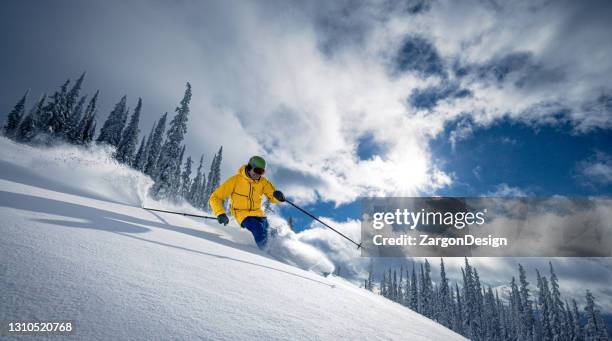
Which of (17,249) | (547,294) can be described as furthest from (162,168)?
(547,294)

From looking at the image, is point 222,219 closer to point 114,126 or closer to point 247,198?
point 247,198

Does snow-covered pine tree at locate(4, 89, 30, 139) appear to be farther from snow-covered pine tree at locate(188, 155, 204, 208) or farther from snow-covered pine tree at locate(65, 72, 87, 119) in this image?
snow-covered pine tree at locate(188, 155, 204, 208)

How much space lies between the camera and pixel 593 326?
205 ft

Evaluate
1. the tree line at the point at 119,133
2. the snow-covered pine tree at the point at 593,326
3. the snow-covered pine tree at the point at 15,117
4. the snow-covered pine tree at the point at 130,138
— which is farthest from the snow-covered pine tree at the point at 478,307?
the snow-covered pine tree at the point at 15,117

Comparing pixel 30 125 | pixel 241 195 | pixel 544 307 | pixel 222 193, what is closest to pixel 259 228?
pixel 241 195

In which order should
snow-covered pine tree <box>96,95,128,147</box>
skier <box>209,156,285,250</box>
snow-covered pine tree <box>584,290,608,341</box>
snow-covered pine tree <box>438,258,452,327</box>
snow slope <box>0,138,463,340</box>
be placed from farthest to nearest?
snow-covered pine tree <box>438,258,452,327</box> < snow-covered pine tree <box>584,290,608,341</box> < snow-covered pine tree <box>96,95,128,147</box> < skier <box>209,156,285,250</box> < snow slope <box>0,138,463,340</box>

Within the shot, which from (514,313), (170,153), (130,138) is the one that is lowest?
(514,313)

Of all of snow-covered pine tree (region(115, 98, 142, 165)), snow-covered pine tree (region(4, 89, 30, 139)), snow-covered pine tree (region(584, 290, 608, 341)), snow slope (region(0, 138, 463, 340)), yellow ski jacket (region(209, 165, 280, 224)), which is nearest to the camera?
snow slope (region(0, 138, 463, 340))

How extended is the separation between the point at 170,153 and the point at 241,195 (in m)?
26.3

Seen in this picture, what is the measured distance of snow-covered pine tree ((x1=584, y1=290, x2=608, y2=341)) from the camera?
61219 millimetres

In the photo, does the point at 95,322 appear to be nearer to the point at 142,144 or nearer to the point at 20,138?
the point at 142,144

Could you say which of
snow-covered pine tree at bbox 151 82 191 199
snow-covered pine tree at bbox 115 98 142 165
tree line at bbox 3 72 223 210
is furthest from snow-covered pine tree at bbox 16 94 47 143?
snow-covered pine tree at bbox 151 82 191 199

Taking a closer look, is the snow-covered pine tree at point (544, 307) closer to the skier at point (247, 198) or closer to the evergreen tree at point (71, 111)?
the skier at point (247, 198)

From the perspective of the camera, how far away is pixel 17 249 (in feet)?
5.09
